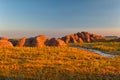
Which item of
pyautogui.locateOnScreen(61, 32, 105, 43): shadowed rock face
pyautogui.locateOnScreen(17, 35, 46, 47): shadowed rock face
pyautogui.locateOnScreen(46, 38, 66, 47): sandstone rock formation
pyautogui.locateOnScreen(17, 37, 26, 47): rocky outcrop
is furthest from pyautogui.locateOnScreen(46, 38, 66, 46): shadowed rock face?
pyautogui.locateOnScreen(61, 32, 105, 43): shadowed rock face

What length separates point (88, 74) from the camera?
66.3 feet

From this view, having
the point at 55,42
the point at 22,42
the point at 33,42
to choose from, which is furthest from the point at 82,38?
the point at 22,42

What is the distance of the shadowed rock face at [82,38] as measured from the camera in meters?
77.0

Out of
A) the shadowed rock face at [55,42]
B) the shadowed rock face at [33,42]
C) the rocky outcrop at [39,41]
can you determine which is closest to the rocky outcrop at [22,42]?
the shadowed rock face at [33,42]

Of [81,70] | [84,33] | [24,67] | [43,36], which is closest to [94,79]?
[81,70]

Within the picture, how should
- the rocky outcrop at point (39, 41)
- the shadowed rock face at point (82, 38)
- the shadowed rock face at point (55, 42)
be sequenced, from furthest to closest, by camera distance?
the shadowed rock face at point (82, 38)
the shadowed rock face at point (55, 42)
the rocky outcrop at point (39, 41)

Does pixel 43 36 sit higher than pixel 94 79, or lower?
higher

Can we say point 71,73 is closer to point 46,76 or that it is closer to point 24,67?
point 46,76

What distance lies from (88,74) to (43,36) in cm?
3699

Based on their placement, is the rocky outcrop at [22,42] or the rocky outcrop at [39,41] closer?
the rocky outcrop at [39,41]

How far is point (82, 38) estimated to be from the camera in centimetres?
8250

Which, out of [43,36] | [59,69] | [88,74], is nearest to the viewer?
[88,74]

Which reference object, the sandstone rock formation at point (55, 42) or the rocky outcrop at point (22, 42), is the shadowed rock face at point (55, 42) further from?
the rocky outcrop at point (22, 42)

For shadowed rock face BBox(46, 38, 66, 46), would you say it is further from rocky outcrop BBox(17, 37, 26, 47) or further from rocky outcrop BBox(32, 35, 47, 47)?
rocky outcrop BBox(17, 37, 26, 47)
